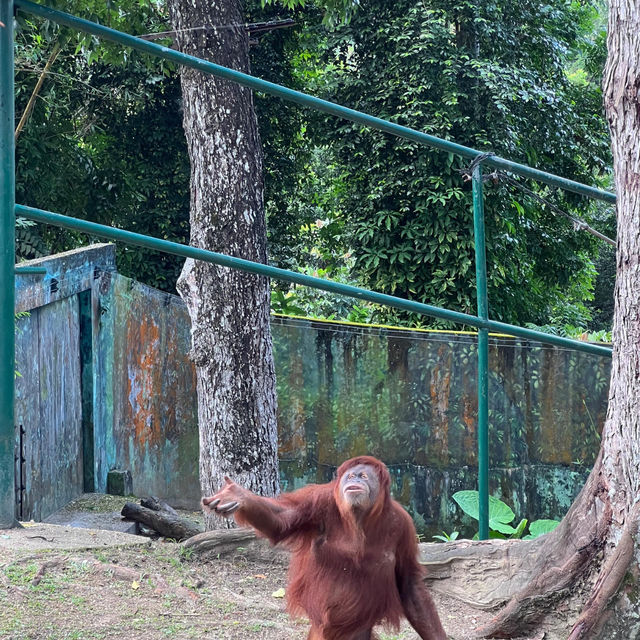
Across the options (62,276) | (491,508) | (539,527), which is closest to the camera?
(539,527)

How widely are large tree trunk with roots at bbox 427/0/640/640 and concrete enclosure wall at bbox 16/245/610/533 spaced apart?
3806 mm

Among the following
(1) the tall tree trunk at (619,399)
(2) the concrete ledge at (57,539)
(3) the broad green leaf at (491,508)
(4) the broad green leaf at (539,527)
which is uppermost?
(1) the tall tree trunk at (619,399)

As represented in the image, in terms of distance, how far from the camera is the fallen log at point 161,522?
4805mm

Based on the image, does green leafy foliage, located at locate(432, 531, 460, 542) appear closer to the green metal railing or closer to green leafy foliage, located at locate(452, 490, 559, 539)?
green leafy foliage, located at locate(452, 490, 559, 539)

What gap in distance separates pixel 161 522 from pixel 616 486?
2932 mm

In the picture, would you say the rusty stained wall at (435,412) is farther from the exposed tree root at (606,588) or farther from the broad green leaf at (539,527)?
the exposed tree root at (606,588)

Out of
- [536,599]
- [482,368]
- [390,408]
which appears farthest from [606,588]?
[390,408]

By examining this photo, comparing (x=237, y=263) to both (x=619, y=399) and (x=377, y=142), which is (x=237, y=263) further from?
(x=377, y=142)

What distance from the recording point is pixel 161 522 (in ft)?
16.0

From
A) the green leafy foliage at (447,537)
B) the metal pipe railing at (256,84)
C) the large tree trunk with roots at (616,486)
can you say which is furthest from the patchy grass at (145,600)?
the metal pipe railing at (256,84)

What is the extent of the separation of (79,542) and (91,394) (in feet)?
13.3

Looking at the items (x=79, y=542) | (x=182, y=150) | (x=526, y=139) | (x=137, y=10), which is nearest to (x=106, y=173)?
(x=182, y=150)

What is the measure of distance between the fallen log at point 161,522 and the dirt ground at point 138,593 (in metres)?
1.35

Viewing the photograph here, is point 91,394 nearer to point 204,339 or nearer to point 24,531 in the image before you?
point 204,339
